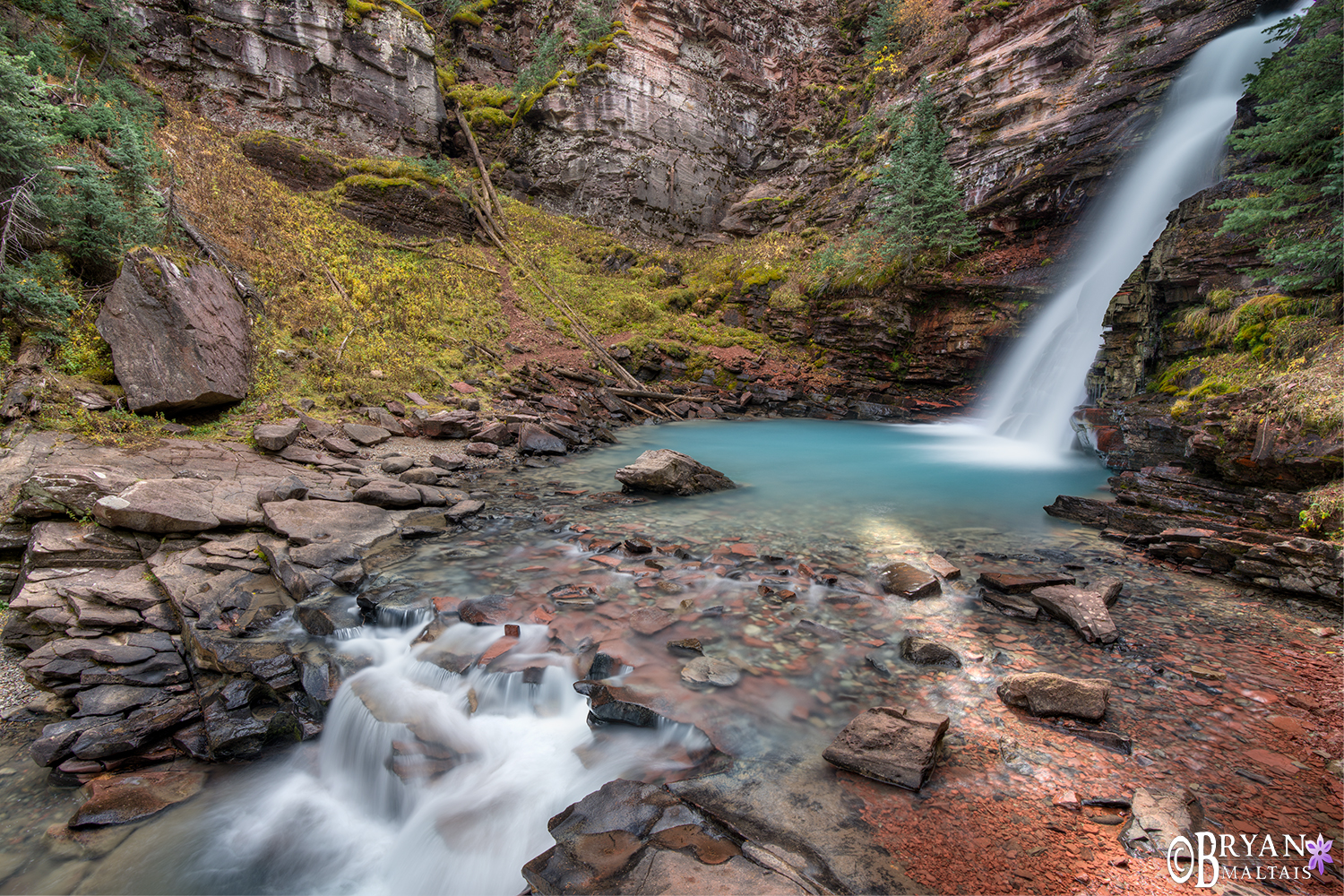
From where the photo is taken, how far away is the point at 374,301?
14664mm

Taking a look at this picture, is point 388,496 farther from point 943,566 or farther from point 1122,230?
point 1122,230

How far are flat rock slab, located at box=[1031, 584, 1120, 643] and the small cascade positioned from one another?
372cm

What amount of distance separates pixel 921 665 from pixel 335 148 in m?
26.9

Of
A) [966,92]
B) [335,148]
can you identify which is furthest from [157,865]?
[966,92]

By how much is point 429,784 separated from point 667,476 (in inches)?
235

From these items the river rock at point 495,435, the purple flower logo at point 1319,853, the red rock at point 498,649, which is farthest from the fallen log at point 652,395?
the purple flower logo at point 1319,853

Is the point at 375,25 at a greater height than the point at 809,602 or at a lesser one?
greater

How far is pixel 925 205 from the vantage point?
1805 centimetres

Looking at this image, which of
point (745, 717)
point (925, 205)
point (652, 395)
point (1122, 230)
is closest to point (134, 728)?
point (745, 717)

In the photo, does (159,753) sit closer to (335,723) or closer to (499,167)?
(335,723)

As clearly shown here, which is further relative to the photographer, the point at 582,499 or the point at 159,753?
the point at 582,499

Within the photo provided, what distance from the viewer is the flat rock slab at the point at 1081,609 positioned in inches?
185

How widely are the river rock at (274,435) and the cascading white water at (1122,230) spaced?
15.8 metres

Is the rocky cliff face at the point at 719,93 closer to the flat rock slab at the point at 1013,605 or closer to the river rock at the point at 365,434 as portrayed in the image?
the flat rock slab at the point at 1013,605
